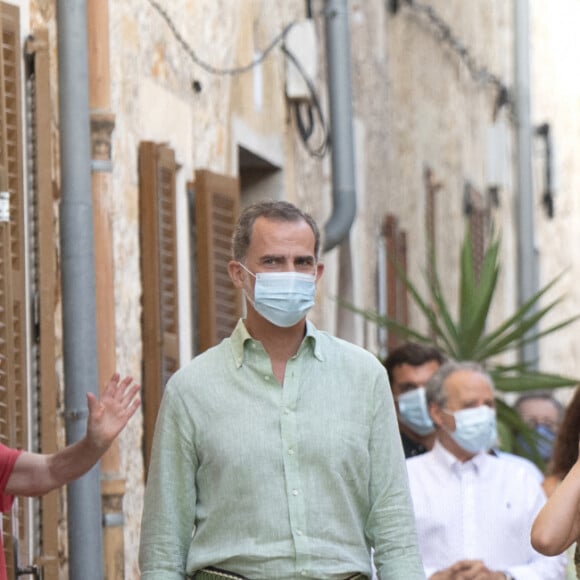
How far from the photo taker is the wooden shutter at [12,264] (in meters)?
6.09

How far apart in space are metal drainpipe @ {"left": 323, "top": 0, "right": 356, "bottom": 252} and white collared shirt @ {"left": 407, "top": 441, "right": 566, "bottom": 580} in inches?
173

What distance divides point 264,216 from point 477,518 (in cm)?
234

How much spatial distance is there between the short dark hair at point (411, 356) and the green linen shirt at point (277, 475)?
3.72 metres

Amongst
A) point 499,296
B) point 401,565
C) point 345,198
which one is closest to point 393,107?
point 345,198

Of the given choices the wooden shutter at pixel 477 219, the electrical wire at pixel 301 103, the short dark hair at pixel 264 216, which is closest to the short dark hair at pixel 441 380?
the electrical wire at pixel 301 103

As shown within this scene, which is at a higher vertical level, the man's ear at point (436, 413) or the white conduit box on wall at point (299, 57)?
the white conduit box on wall at point (299, 57)

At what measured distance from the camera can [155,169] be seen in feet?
25.8

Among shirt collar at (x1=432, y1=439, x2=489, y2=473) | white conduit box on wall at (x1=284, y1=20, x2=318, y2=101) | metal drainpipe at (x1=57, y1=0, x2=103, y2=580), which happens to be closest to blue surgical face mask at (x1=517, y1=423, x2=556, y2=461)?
white conduit box on wall at (x1=284, y1=20, x2=318, y2=101)

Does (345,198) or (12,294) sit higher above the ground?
(345,198)

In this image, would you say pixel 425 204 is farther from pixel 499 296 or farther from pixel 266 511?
pixel 266 511

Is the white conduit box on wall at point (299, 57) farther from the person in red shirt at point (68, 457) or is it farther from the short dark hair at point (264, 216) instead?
the person in red shirt at point (68, 457)

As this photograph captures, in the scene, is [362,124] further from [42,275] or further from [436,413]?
[42,275]

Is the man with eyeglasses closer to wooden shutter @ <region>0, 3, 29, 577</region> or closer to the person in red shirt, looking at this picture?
wooden shutter @ <region>0, 3, 29, 577</region>

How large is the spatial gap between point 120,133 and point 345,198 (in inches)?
155
